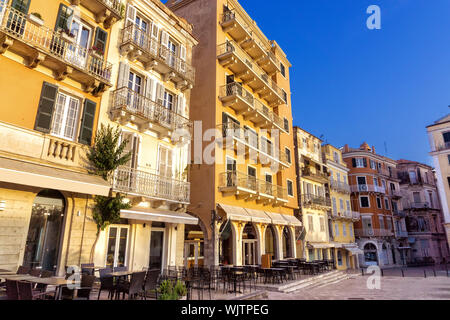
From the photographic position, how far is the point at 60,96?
11250mm

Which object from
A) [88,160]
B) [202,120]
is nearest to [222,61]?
[202,120]

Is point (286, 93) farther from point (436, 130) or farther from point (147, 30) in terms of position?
point (436, 130)

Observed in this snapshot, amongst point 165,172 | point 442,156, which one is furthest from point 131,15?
point 442,156

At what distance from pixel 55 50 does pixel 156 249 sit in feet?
32.6

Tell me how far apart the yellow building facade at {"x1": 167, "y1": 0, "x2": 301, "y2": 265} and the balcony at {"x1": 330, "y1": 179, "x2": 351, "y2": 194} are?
11.5 m

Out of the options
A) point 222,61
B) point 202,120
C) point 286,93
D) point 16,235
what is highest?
point 286,93

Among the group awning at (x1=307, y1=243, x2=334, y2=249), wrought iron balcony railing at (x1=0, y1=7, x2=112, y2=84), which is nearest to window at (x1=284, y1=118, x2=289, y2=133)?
awning at (x1=307, y1=243, x2=334, y2=249)

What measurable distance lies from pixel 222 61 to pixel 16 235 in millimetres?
16911

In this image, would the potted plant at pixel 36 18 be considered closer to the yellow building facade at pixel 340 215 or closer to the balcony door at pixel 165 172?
the balcony door at pixel 165 172

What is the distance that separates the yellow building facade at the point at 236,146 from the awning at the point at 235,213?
0.06 metres

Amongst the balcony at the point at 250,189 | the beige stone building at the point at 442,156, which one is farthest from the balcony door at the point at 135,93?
the beige stone building at the point at 442,156

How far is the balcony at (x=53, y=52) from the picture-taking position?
376 inches

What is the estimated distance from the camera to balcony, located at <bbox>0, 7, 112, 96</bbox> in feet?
31.3
